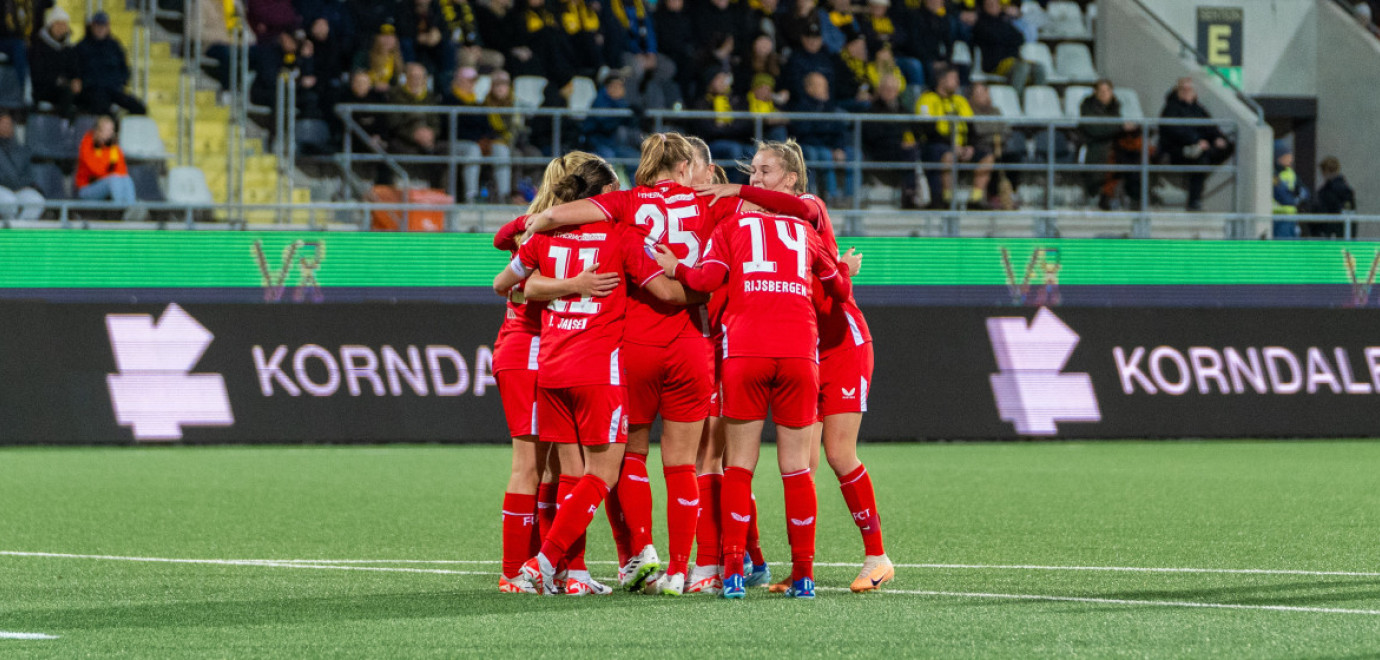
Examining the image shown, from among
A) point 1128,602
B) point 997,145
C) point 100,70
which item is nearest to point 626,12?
point 997,145

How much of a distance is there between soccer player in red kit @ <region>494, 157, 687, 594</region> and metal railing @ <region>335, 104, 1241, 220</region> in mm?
12025

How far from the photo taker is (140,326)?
54.6ft

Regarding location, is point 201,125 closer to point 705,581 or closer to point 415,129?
point 415,129

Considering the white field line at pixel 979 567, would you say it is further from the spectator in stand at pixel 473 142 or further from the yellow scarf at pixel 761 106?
the yellow scarf at pixel 761 106

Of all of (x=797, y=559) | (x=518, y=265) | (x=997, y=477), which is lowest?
(x=997, y=477)

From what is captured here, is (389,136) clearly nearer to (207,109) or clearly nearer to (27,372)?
(207,109)

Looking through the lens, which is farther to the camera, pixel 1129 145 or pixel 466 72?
pixel 1129 145

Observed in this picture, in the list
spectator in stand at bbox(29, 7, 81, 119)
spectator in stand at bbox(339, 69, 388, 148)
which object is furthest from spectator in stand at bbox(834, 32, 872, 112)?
spectator in stand at bbox(29, 7, 81, 119)

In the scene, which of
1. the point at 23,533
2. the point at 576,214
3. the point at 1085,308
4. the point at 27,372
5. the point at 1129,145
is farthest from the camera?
the point at 1129,145

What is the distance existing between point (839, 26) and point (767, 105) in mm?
3202

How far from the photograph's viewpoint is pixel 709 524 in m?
7.79

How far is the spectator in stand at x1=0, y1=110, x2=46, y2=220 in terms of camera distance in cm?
1875

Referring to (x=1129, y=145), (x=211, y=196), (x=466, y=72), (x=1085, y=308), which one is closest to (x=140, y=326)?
(x=211, y=196)

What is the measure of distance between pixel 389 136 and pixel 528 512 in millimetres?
14058
